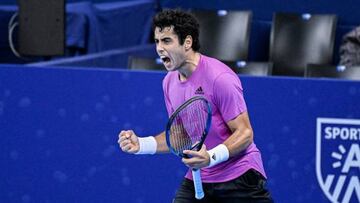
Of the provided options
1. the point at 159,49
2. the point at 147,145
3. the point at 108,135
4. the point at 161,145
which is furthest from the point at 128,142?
the point at 108,135

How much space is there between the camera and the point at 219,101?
385cm

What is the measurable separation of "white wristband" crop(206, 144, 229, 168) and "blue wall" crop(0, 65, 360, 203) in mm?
1405

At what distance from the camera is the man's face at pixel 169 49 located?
3900 millimetres

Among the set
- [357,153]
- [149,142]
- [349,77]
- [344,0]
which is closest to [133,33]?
[344,0]

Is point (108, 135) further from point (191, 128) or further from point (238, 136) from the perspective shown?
point (238, 136)

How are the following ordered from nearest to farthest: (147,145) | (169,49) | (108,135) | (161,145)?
(169,49)
(147,145)
(161,145)
(108,135)

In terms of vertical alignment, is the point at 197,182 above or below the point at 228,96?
below

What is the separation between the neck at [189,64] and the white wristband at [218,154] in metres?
0.40

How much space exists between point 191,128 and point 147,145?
0.25m

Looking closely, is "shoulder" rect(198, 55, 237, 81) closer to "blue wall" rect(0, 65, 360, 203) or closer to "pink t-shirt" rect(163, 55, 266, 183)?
"pink t-shirt" rect(163, 55, 266, 183)

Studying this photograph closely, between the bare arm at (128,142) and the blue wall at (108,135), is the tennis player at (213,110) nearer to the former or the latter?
the bare arm at (128,142)

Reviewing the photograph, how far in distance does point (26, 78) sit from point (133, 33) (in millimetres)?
2629

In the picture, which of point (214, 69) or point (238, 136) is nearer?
point (238, 136)

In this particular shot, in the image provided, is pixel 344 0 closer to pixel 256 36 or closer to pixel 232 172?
pixel 256 36
